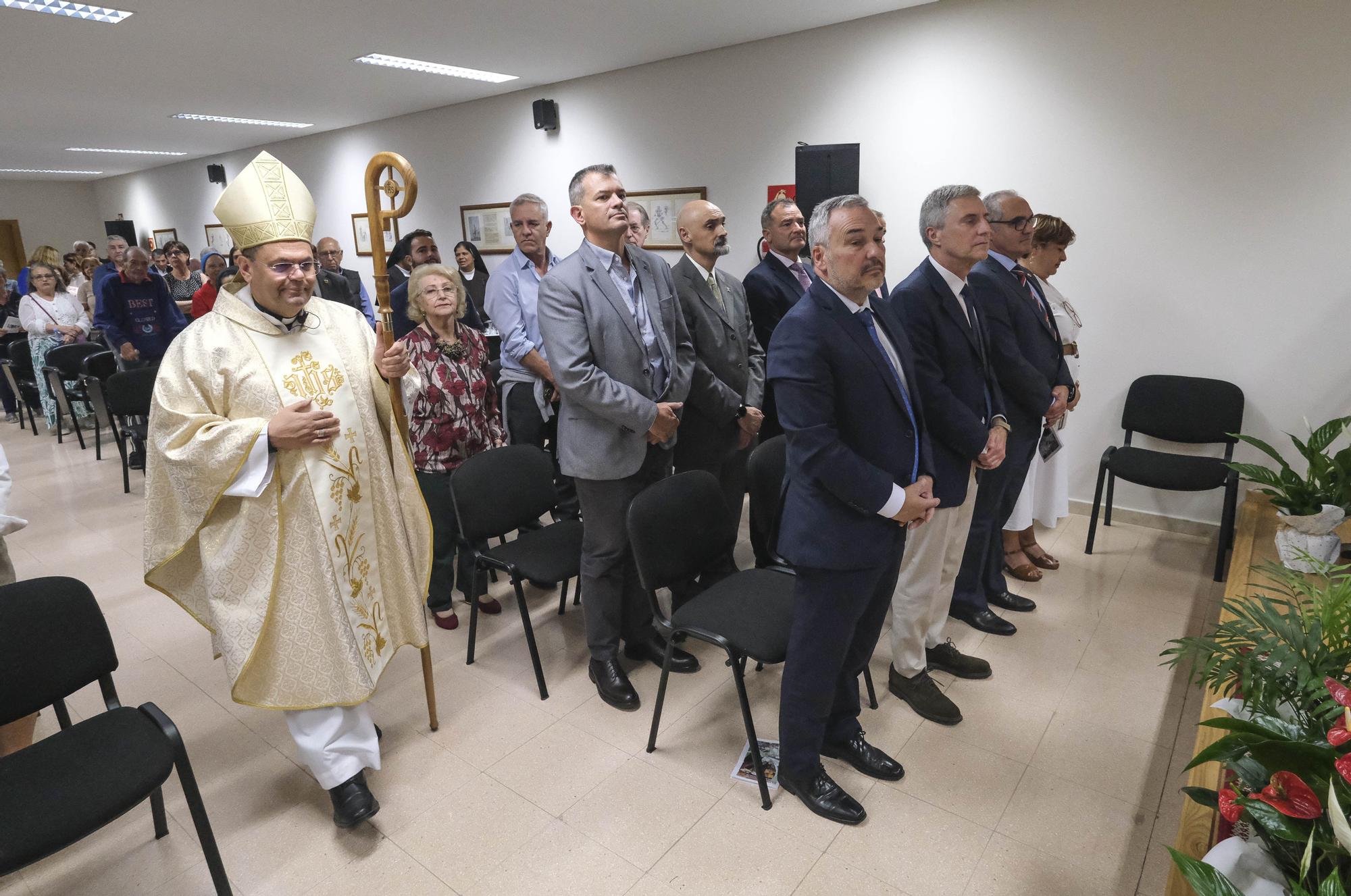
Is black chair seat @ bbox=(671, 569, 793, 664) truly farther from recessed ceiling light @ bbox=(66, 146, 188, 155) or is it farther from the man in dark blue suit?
recessed ceiling light @ bbox=(66, 146, 188, 155)

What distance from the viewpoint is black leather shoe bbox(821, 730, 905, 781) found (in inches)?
90.7

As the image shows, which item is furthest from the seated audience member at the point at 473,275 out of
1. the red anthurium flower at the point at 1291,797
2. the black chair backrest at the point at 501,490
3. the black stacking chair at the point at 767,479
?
the red anthurium flower at the point at 1291,797

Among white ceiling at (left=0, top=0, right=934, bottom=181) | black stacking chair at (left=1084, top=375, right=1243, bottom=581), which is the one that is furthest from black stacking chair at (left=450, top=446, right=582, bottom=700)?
white ceiling at (left=0, top=0, right=934, bottom=181)

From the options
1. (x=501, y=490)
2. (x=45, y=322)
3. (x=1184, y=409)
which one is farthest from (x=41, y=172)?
(x=1184, y=409)

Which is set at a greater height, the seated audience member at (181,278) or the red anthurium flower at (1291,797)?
the seated audience member at (181,278)

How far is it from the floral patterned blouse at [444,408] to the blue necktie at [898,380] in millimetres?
1860

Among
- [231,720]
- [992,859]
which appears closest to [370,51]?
[231,720]

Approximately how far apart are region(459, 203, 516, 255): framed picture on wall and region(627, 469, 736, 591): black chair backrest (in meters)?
5.27

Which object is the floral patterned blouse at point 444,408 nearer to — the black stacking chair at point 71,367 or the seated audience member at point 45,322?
the black stacking chair at point 71,367

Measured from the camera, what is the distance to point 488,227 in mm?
7383

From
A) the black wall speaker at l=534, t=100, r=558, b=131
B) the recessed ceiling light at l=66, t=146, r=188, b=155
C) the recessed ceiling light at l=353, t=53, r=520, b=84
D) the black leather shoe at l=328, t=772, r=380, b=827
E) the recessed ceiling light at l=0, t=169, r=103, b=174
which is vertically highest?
the recessed ceiling light at l=0, t=169, r=103, b=174

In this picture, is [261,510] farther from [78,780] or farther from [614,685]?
[614,685]

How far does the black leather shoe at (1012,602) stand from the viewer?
3.34m

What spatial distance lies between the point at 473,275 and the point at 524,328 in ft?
6.38
